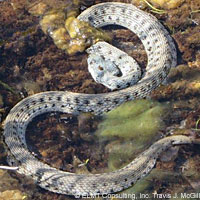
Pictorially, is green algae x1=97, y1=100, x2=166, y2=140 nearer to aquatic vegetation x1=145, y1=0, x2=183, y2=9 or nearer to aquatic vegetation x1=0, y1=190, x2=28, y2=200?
aquatic vegetation x1=0, y1=190, x2=28, y2=200

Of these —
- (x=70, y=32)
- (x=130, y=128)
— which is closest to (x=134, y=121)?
(x=130, y=128)

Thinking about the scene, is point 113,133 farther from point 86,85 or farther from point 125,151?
point 86,85

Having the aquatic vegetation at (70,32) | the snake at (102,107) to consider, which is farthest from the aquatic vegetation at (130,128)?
the aquatic vegetation at (70,32)

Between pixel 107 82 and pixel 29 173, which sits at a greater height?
pixel 107 82

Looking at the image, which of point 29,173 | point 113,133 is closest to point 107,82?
point 113,133

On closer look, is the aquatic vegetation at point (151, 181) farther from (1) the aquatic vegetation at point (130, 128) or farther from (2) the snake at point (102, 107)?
(1) the aquatic vegetation at point (130, 128)

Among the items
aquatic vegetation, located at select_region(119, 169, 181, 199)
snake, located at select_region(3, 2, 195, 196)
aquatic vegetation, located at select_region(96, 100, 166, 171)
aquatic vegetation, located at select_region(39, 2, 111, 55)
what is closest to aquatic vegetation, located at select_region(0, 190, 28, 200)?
snake, located at select_region(3, 2, 195, 196)
